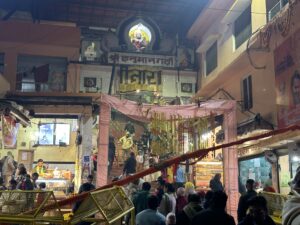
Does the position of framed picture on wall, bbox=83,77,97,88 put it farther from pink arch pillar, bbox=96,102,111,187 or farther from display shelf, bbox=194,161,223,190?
pink arch pillar, bbox=96,102,111,187

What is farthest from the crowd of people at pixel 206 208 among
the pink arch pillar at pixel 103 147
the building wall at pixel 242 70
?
the building wall at pixel 242 70

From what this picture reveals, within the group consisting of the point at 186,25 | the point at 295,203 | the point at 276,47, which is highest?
the point at 186,25

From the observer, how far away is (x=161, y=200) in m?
8.04

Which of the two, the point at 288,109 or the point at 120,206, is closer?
the point at 120,206

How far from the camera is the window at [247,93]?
1590cm

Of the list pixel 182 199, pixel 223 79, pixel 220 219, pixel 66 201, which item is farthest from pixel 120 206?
pixel 223 79

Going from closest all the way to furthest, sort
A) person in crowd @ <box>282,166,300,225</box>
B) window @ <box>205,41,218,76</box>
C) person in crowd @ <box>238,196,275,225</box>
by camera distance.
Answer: person in crowd @ <box>282,166,300,225</box> → person in crowd @ <box>238,196,275,225</box> → window @ <box>205,41,218,76</box>

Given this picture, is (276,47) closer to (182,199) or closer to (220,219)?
(182,199)

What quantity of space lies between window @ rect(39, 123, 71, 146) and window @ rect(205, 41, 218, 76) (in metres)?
9.10

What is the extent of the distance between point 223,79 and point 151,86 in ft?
14.9

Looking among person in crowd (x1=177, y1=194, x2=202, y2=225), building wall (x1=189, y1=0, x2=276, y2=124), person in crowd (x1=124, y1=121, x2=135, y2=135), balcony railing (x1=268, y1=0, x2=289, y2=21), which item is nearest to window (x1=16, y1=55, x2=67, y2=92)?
person in crowd (x1=124, y1=121, x2=135, y2=135)

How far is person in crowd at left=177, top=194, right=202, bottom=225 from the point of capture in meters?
5.57

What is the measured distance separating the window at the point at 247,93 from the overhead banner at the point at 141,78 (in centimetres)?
545

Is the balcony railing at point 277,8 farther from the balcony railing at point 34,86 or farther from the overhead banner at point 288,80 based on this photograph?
the balcony railing at point 34,86
